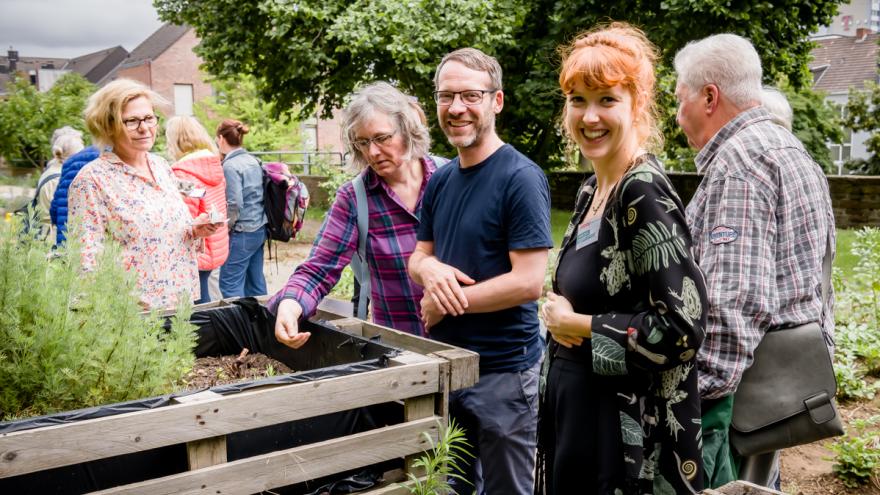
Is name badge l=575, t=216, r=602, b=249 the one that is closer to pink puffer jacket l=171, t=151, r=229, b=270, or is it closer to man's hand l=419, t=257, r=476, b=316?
man's hand l=419, t=257, r=476, b=316

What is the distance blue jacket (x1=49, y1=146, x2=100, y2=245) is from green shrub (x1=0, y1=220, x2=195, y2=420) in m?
2.42

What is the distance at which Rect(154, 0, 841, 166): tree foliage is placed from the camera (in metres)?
11.8

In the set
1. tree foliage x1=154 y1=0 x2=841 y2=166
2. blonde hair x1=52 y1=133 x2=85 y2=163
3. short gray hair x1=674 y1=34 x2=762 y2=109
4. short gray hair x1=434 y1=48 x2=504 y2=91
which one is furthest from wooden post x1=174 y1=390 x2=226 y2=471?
tree foliage x1=154 y1=0 x2=841 y2=166

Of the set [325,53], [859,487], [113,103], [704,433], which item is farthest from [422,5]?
[704,433]

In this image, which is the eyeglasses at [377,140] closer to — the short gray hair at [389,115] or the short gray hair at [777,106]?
the short gray hair at [389,115]

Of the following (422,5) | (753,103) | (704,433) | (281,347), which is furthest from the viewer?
(422,5)

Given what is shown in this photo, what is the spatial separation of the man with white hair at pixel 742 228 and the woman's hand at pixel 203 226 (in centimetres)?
215

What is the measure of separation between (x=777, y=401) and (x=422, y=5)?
35.6 feet

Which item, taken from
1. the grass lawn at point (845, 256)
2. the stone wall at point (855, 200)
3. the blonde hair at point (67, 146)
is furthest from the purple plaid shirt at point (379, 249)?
the stone wall at point (855, 200)

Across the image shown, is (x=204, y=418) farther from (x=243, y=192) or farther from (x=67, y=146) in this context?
(x=67, y=146)

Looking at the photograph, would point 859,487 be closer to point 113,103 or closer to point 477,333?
point 477,333

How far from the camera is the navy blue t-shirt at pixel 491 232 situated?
2.21 metres

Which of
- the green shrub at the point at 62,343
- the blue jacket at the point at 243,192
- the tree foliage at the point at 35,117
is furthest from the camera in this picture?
the tree foliage at the point at 35,117

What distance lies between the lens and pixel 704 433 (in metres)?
2.08
